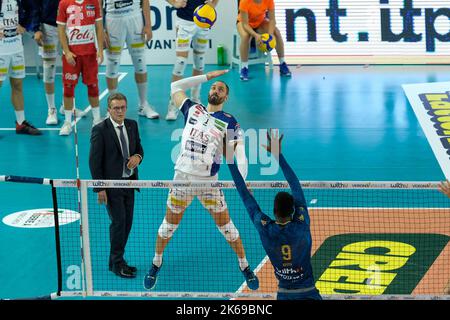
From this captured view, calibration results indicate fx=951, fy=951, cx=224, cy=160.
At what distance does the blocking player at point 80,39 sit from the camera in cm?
1694

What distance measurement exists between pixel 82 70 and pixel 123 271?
6547 millimetres

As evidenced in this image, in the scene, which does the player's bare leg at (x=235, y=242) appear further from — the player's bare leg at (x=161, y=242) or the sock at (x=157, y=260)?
the sock at (x=157, y=260)

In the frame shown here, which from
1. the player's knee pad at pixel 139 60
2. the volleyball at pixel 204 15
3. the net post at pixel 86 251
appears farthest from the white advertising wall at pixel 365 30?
the net post at pixel 86 251

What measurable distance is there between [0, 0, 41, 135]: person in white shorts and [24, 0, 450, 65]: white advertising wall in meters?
5.65

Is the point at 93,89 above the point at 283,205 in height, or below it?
above

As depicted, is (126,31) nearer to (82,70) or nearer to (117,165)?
(82,70)

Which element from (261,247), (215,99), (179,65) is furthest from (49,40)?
(215,99)

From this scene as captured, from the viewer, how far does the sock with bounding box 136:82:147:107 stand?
61.0ft

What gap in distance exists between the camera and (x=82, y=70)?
17.4 meters

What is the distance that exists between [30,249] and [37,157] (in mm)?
4015

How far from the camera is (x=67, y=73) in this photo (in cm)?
1719

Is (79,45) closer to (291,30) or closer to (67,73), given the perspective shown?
(67,73)

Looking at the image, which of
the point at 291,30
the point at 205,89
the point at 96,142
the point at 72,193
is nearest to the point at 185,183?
the point at 96,142

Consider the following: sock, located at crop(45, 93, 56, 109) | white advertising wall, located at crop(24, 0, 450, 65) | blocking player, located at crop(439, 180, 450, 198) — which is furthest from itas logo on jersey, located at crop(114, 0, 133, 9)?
blocking player, located at crop(439, 180, 450, 198)
